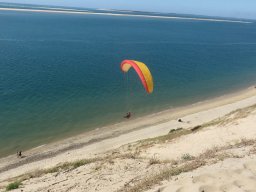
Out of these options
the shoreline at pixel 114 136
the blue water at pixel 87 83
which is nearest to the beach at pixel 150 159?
the shoreline at pixel 114 136

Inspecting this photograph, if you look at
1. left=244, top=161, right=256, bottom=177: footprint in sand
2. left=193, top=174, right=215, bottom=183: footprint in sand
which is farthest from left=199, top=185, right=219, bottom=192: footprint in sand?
left=244, top=161, right=256, bottom=177: footprint in sand

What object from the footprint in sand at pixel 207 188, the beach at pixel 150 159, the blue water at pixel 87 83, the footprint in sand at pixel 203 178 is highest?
the blue water at pixel 87 83

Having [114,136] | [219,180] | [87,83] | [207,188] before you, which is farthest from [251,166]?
[87,83]

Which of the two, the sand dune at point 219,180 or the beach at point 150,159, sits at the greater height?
the beach at point 150,159

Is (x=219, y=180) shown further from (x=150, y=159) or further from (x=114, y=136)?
(x=114, y=136)

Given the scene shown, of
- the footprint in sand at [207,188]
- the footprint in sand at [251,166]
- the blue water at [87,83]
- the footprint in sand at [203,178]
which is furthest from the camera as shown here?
the blue water at [87,83]

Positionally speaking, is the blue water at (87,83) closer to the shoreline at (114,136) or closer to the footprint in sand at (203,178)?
the shoreline at (114,136)

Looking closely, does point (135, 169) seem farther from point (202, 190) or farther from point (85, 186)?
point (202, 190)

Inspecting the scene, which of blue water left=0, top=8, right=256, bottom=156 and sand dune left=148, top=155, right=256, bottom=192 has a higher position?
blue water left=0, top=8, right=256, bottom=156

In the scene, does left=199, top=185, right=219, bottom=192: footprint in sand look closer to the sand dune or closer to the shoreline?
the sand dune
